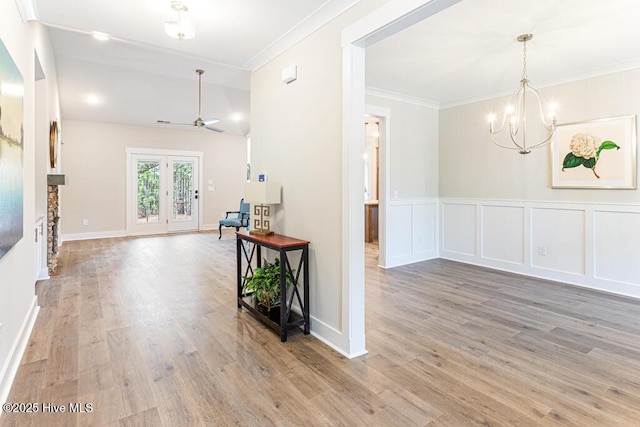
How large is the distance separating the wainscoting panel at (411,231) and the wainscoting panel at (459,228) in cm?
15

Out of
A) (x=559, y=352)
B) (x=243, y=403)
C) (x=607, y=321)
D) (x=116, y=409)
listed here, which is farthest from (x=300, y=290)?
(x=607, y=321)

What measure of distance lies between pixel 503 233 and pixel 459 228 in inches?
26.9

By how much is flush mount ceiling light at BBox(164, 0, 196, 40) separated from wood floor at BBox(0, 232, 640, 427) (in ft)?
7.42

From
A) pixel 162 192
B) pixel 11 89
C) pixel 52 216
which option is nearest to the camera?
pixel 11 89

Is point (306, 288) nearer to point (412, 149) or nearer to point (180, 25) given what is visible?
point (180, 25)

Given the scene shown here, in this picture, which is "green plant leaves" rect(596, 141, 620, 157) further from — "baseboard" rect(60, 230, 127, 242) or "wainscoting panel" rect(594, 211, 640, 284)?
"baseboard" rect(60, 230, 127, 242)

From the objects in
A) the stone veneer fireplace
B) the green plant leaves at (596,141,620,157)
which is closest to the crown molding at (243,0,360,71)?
the stone veneer fireplace

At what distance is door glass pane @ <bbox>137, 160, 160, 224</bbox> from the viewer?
8.22 metres

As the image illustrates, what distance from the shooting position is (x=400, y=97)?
505 cm

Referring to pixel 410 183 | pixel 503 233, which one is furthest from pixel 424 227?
pixel 503 233

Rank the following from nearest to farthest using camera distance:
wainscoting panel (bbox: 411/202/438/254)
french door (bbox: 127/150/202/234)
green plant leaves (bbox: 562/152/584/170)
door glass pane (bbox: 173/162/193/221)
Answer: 1. green plant leaves (bbox: 562/152/584/170)
2. wainscoting panel (bbox: 411/202/438/254)
3. french door (bbox: 127/150/202/234)
4. door glass pane (bbox: 173/162/193/221)

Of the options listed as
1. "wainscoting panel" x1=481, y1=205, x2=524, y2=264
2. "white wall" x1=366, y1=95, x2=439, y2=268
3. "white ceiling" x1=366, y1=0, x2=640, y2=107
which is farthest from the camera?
"white wall" x1=366, y1=95, x2=439, y2=268

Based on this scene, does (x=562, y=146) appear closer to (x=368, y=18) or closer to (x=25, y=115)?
(x=368, y=18)

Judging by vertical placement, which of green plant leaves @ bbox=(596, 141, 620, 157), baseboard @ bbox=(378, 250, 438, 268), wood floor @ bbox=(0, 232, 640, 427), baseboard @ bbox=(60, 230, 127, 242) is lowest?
wood floor @ bbox=(0, 232, 640, 427)
